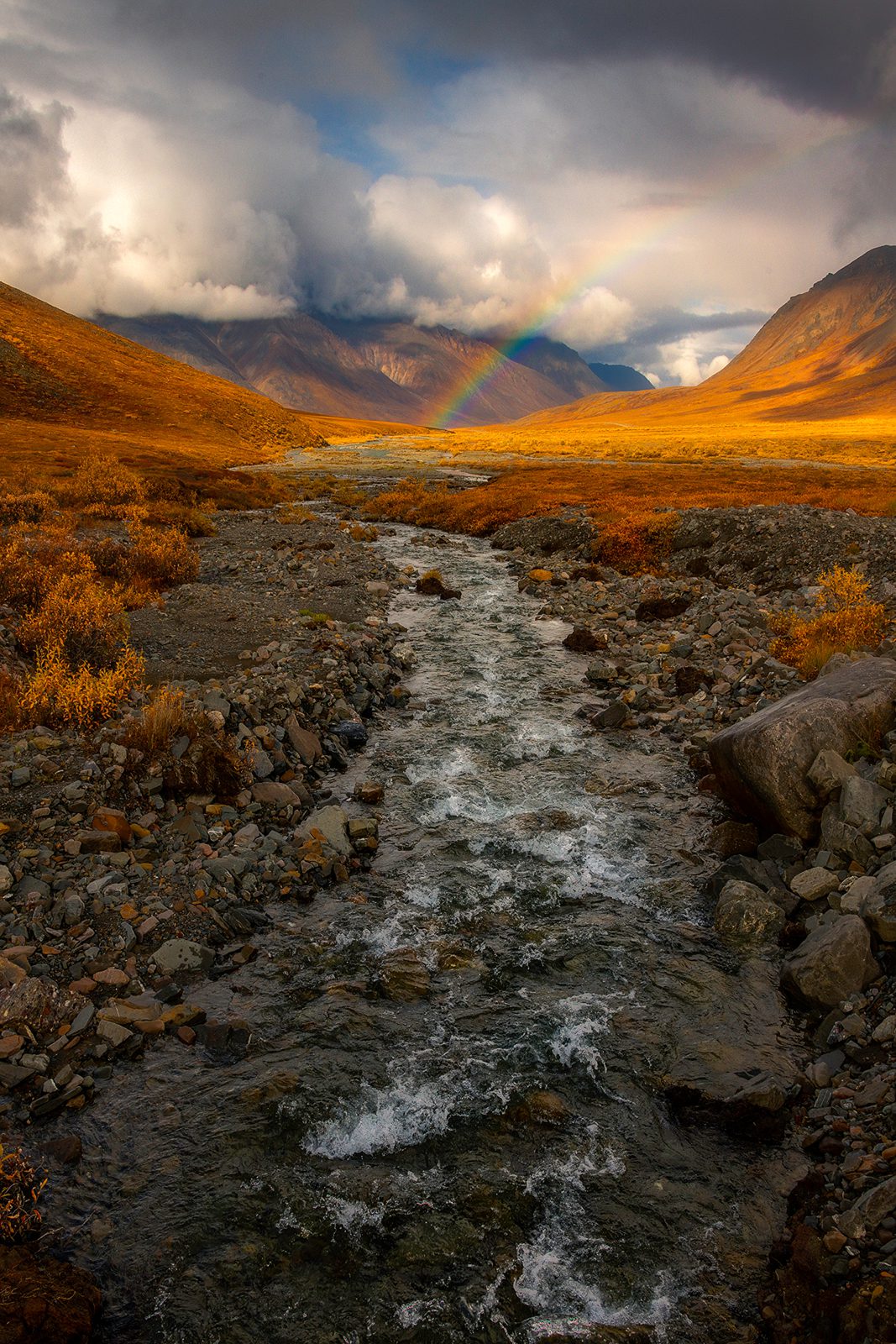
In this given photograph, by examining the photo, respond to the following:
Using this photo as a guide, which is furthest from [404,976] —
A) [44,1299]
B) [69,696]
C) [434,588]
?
[434,588]

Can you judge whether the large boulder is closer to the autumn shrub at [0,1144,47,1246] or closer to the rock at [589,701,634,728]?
the rock at [589,701,634,728]

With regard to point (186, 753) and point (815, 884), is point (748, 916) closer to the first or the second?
point (815, 884)

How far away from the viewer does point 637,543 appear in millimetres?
31906

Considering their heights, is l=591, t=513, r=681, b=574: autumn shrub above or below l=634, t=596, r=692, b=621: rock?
above

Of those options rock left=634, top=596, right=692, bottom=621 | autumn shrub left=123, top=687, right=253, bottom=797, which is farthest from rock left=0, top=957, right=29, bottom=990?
rock left=634, top=596, right=692, bottom=621

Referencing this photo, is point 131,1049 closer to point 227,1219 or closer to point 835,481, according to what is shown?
point 227,1219

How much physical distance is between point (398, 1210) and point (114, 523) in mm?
32864

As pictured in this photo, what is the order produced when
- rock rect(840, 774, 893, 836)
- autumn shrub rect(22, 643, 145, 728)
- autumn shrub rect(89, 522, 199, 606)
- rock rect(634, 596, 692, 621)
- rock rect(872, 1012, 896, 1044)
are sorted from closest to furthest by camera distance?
rock rect(872, 1012, 896, 1044)
rock rect(840, 774, 893, 836)
autumn shrub rect(22, 643, 145, 728)
autumn shrub rect(89, 522, 199, 606)
rock rect(634, 596, 692, 621)

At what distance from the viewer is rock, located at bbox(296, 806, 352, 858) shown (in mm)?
11039

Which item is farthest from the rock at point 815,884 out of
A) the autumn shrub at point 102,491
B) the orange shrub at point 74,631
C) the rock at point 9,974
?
the autumn shrub at point 102,491

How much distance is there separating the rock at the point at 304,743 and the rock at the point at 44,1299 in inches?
338

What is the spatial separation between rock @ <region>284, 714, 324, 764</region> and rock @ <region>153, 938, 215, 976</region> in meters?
5.09

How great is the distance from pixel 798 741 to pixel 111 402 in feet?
396

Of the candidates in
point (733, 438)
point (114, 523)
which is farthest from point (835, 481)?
point (733, 438)
